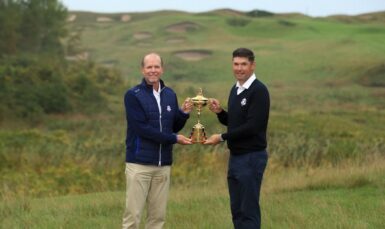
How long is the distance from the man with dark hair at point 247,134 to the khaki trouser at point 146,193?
2.44ft

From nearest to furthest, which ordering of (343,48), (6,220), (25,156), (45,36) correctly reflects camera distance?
(6,220), (25,156), (45,36), (343,48)

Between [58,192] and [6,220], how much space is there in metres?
5.92

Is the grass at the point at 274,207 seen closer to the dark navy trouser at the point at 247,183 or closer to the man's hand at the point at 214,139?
the dark navy trouser at the point at 247,183

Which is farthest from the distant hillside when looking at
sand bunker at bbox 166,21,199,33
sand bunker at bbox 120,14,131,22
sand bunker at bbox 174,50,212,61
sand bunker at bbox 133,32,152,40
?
sand bunker at bbox 120,14,131,22

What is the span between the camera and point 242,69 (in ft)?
18.6

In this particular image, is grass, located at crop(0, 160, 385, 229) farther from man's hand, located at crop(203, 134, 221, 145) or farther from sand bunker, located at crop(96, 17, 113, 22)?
sand bunker, located at crop(96, 17, 113, 22)

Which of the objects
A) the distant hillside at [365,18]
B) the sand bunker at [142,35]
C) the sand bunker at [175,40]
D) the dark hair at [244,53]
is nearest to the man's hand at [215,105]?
the dark hair at [244,53]

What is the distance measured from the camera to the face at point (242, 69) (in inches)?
222

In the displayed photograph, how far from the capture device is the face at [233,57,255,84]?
565cm

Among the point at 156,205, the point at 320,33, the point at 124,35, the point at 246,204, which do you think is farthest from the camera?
the point at 124,35

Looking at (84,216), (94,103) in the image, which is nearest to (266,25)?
(94,103)

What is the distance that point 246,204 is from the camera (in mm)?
5707

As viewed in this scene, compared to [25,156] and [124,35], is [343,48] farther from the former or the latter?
[25,156]

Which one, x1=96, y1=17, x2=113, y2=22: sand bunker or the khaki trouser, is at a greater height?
x1=96, y1=17, x2=113, y2=22: sand bunker
